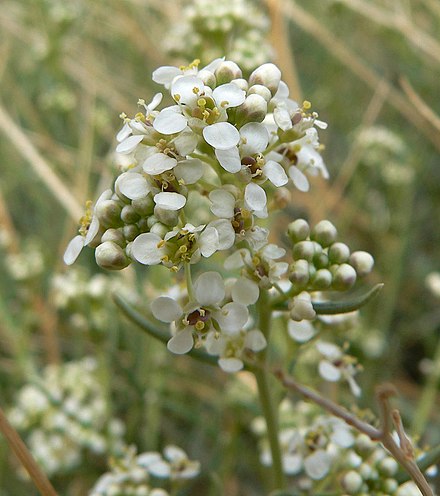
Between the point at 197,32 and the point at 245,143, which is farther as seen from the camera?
the point at 197,32

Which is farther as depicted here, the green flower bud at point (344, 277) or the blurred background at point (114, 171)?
the blurred background at point (114, 171)

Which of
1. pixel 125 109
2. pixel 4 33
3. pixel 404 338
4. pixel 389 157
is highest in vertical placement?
pixel 389 157

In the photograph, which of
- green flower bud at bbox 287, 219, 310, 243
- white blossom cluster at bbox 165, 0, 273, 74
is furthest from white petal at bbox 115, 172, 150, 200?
white blossom cluster at bbox 165, 0, 273, 74

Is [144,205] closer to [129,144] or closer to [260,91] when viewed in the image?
[129,144]

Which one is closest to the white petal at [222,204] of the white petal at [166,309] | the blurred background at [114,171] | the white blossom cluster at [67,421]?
the white petal at [166,309]

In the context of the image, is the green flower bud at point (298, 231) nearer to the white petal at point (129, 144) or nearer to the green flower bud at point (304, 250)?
the green flower bud at point (304, 250)

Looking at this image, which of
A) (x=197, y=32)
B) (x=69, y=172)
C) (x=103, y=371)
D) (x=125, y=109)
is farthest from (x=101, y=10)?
(x=103, y=371)

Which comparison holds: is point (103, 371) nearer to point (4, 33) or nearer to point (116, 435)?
point (116, 435)
